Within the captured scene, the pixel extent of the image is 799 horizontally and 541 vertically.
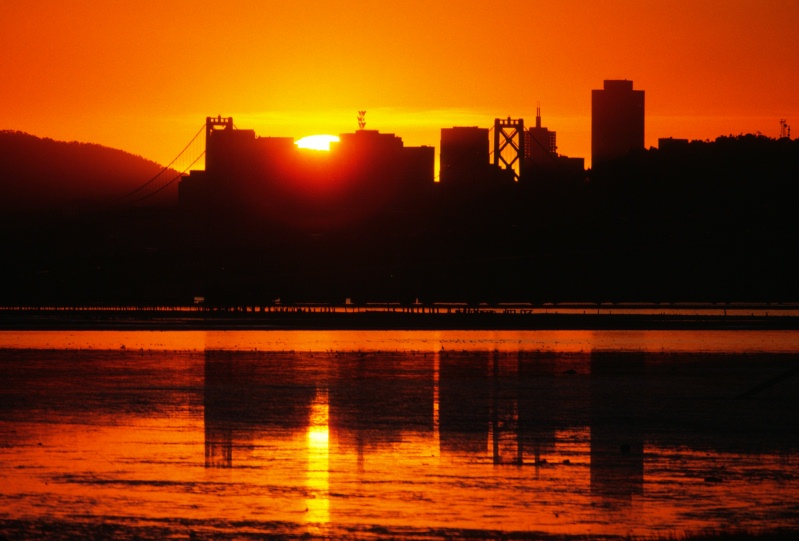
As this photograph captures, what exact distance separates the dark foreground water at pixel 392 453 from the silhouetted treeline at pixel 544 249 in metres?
98.1

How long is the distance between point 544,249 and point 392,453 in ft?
386

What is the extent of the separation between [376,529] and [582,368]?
1099 inches

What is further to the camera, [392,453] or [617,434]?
[617,434]

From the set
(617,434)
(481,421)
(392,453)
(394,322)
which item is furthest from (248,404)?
(394,322)

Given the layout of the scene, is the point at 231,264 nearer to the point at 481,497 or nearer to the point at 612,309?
the point at 612,309

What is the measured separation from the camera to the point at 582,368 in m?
40.6

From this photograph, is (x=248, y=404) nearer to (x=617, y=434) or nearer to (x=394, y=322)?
(x=617, y=434)

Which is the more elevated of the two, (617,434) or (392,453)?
(617,434)

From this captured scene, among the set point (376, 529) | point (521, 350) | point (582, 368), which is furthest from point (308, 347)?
point (376, 529)

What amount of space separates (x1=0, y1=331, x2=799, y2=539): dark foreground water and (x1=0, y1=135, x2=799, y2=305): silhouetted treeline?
9808 centimetres

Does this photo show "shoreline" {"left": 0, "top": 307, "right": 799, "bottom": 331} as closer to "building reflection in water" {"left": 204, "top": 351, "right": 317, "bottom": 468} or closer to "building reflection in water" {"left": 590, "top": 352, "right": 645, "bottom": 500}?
"building reflection in water" {"left": 204, "top": 351, "right": 317, "bottom": 468}

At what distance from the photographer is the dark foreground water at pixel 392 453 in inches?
540

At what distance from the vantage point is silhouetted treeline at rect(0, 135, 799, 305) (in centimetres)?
13638

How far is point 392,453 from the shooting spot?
1886 cm
